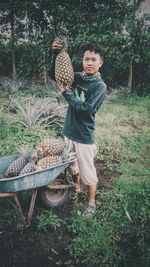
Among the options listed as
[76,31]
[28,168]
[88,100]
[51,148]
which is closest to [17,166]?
[28,168]

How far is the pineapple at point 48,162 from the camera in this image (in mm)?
2777

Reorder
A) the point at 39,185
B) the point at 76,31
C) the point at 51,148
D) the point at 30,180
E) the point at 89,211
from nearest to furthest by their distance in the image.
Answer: the point at 30,180 → the point at 39,185 → the point at 51,148 → the point at 89,211 → the point at 76,31

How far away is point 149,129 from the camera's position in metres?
6.36

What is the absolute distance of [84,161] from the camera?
2.97 meters

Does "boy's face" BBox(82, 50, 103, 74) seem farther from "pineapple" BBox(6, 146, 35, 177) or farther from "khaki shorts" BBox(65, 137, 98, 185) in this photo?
"pineapple" BBox(6, 146, 35, 177)

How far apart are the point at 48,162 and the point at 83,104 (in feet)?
2.55

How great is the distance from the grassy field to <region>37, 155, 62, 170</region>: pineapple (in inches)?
25.1

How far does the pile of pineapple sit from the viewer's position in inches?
110

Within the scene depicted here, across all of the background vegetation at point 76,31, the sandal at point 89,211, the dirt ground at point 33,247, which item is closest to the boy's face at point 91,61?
the sandal at point 89,211

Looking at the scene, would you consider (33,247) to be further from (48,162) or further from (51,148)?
(51,148)

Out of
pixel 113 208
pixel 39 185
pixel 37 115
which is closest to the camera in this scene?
pixel 39 185

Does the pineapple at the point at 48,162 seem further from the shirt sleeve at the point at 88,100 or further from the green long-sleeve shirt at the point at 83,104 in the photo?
the shirt sleeve at the point at 88,100

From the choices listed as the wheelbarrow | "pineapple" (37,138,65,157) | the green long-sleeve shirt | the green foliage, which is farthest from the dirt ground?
the green long-sleeve shirt

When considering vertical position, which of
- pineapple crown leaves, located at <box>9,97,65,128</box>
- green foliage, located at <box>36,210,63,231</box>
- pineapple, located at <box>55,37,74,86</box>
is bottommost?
green foliage, located at <box>36,210,63,231</box>
